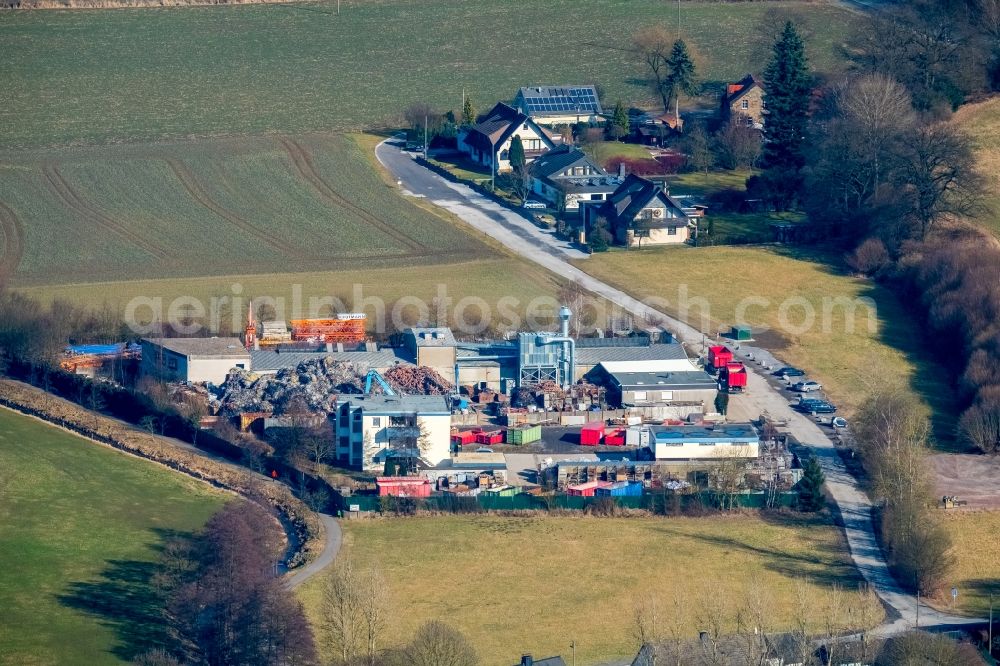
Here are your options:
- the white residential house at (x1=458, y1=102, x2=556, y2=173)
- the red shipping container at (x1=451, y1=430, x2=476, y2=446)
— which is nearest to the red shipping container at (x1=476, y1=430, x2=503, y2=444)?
the red shipping container at (x1=451, y1=430, x2=476, y2=446)

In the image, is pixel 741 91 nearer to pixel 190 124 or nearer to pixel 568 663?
Result: pixel 190 124

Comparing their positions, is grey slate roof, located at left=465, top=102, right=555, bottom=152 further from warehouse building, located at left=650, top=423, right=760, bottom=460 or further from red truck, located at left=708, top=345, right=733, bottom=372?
warehouse building, located at left=650, top=423, right=760, bottom=460

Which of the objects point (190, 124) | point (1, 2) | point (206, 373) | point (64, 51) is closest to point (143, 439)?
point (206, 373)

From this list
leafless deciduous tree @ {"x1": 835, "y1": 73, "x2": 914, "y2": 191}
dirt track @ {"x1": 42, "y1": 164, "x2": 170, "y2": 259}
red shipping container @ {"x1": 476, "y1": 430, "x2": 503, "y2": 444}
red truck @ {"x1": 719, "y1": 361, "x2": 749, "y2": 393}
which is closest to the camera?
red shipping container @ {"x1": 476, "y1": 430, "x2": 503, "y2": 444}

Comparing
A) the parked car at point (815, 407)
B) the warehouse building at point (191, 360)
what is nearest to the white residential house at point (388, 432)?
the warehouse building at point (191, 360)

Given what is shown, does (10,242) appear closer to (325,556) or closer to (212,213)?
(212,213)

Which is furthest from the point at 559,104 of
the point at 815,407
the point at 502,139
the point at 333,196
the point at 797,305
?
the point at 815,407

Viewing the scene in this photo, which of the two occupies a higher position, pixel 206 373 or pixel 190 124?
pixel 190 124
